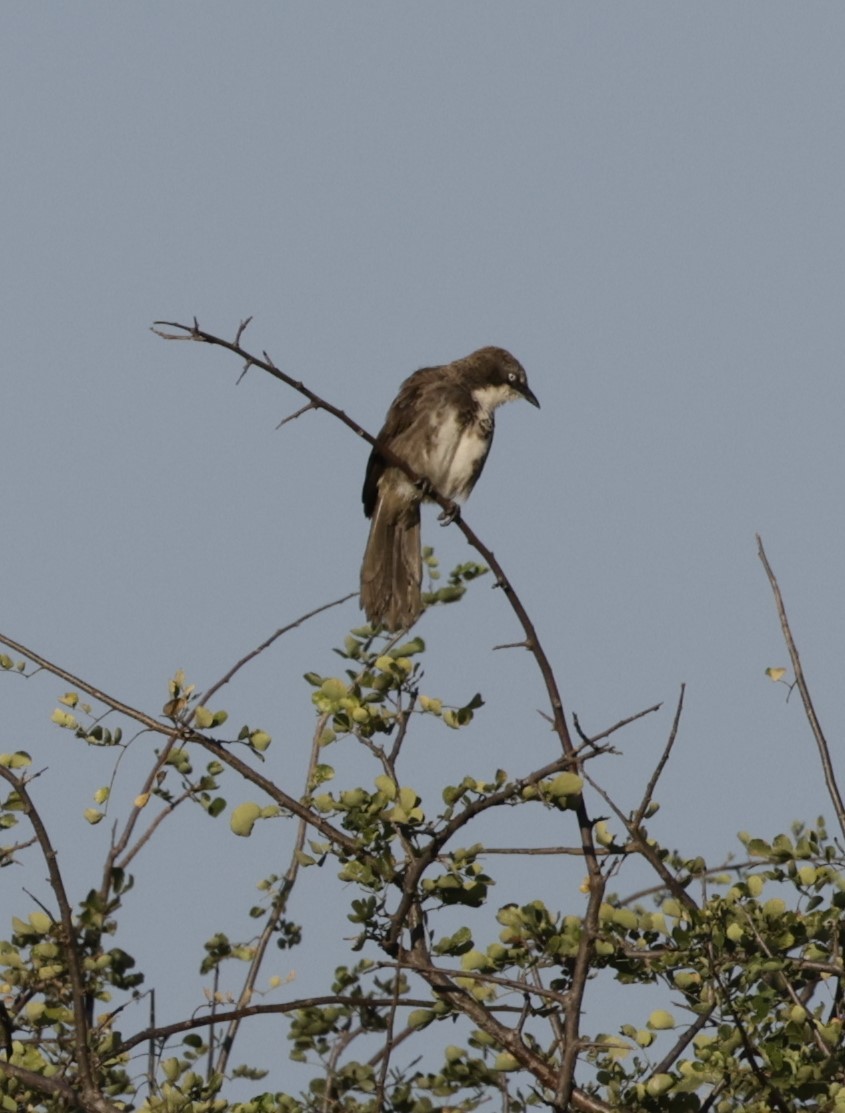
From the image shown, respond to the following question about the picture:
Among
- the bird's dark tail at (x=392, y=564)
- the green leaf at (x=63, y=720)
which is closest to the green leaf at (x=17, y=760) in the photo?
the green leaf at (x=63, y=720)

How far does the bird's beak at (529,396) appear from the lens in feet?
32.7

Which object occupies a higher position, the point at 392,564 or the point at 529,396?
the point at 529,396

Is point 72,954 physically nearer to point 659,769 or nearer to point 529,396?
point 659,769

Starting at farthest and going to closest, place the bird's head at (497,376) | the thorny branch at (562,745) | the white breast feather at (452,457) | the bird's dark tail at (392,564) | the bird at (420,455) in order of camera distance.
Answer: the bird's head at (497,376) < the white breast feather at (452,457) < the bird at (420,455) < the bird's dark tail at (392,564) < the thorny branch at (562,745)

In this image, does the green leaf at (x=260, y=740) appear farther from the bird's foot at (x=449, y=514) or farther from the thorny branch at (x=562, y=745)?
the bird's foot at (x=449, y=514)

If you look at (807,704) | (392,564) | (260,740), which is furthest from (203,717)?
(392,564)

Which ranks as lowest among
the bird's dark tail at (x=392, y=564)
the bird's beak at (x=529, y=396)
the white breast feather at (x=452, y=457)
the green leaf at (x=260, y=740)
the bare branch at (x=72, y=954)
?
the bare branch at (x=72, y=954)

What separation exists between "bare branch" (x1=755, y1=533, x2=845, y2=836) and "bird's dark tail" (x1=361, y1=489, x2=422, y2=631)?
3806 mm

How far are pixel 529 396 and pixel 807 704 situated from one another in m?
6.29

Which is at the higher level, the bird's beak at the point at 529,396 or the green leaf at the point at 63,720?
the bird's beak at the point at 529,396

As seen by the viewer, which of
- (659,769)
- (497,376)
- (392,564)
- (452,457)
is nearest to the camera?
(659,769)

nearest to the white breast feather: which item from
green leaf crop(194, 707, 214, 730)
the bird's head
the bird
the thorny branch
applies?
the bird

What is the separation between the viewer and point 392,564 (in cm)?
845

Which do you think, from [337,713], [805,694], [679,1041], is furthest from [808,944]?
[337,713]
